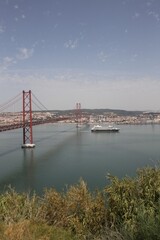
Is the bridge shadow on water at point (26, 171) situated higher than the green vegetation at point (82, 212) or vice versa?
the green vegetation at point (82, 212)

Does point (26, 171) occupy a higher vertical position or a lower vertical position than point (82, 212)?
lower

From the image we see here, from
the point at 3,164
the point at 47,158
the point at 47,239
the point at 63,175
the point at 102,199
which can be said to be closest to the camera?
the point at 47,239

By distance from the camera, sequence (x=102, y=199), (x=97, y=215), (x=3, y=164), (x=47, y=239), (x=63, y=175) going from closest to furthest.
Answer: (x=47, y=239) < (x=97, y=215) < (x=102, y=199) < (x=63, y=175) < (x=3, y=164)

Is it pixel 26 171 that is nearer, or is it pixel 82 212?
pixel 82 212

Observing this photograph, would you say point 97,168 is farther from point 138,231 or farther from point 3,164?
point 138,231

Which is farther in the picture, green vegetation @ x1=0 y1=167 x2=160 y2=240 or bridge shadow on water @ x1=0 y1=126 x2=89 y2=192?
bridge shadow on water @ x1=0 y1=126 x2=89 y2=192

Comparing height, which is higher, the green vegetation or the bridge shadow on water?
the green vegetation


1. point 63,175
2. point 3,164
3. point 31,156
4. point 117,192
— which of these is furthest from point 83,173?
point 117,192

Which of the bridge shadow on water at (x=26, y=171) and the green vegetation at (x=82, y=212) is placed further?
the bridge shadow on water at (x=26, y=171)
